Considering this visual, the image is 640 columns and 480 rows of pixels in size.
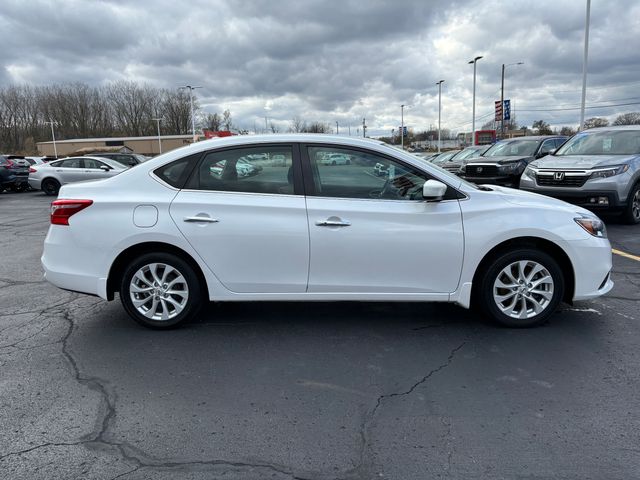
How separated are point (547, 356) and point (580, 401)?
0.66 metres

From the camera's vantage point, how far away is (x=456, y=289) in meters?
4.09

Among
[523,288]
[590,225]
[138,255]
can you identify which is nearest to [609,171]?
[590,225]

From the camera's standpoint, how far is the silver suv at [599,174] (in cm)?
863

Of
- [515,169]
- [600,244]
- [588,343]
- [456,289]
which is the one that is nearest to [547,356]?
[588,343]

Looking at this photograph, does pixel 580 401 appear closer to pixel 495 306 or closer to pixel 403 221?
pixel 495 306

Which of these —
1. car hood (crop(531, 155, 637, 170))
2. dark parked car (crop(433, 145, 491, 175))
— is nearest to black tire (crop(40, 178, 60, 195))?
dark parked car (crop(433, 145, 491, 175))

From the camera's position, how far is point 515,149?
45.8 feet

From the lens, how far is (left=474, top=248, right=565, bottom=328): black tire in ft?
13.5

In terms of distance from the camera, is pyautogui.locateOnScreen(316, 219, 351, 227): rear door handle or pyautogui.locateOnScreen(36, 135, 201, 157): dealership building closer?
pyautogui.locateOnScreen(316, 219, 351, 227): rear door handle

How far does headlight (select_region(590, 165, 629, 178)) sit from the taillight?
8.50m

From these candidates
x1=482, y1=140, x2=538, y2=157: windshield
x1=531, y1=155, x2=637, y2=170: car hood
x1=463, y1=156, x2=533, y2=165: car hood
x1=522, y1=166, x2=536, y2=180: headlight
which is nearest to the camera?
x1=531, y1=155, x2=637, y2=170: car hood

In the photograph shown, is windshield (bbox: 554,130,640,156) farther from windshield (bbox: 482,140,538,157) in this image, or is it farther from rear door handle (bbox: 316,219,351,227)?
rear door handle (bbox: 316,219,351,227)

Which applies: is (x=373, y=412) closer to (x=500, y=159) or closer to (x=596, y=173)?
(x=596, y=173)

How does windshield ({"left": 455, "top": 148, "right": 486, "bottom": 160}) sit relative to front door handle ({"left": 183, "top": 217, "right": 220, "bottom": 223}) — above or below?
above
